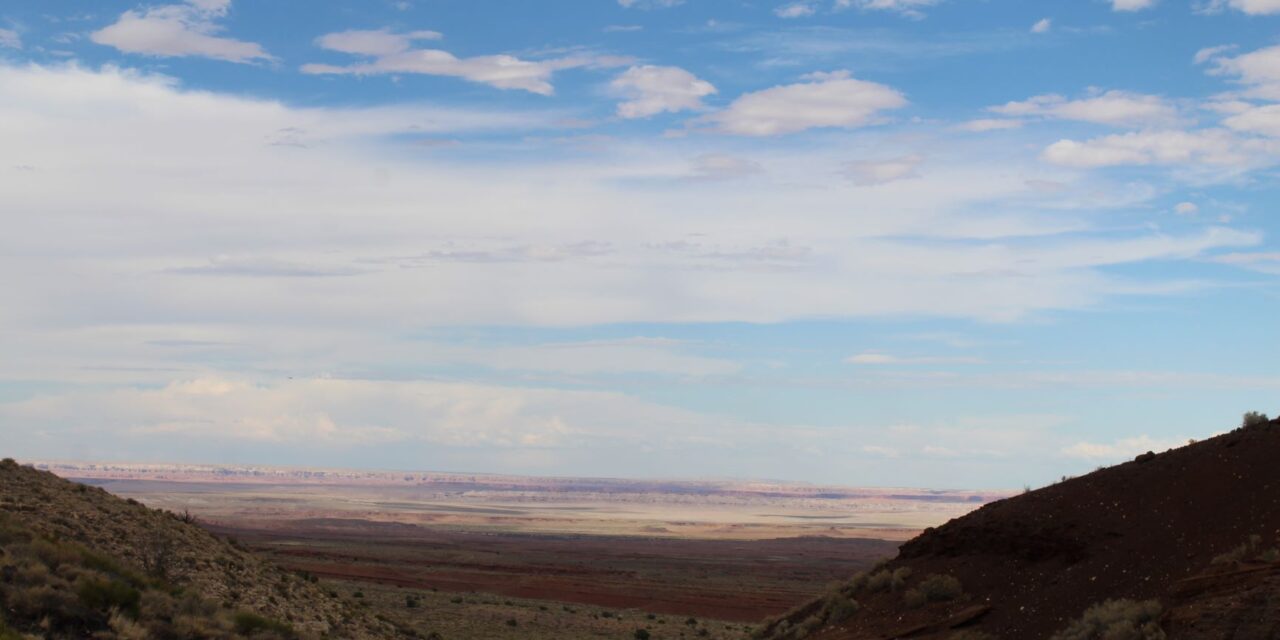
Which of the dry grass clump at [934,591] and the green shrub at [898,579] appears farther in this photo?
the green shrub at [898,579]

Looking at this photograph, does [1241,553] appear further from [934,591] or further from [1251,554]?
[934,591]

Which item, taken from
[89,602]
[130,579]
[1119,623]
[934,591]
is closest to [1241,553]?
[1119,623]

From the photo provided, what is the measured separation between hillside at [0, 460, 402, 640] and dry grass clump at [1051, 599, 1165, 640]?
15.9 meters

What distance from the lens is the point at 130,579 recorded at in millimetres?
23562

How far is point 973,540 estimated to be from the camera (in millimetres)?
25859

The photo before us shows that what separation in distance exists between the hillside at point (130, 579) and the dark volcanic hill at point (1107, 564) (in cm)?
1208

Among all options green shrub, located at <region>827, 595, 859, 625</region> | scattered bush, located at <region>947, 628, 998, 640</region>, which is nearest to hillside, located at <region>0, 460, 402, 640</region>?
green shrub, located at <region>827, 595, 859, 625</region>

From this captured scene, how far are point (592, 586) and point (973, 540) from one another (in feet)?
152

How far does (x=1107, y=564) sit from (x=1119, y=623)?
401 centimetres

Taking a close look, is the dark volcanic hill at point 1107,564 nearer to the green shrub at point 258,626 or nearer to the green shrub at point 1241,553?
the green shrub at point 1241,553

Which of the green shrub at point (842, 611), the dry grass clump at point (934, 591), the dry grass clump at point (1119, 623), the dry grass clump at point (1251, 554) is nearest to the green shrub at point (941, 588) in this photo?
the dry grass clump at point (934, 591)

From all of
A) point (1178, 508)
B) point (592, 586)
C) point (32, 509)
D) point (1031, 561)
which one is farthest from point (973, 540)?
point (592, 586)

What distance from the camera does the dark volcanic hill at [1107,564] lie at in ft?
58.6

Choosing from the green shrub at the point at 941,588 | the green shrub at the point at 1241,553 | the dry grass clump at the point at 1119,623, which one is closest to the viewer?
the dry grass clump at the point at 1119,623
